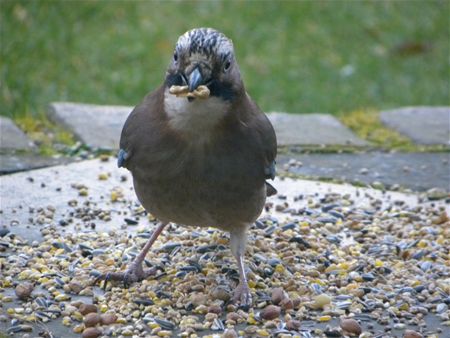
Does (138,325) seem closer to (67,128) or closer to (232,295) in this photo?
(232,295)

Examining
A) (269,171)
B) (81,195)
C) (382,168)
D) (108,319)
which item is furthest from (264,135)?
(382,168)

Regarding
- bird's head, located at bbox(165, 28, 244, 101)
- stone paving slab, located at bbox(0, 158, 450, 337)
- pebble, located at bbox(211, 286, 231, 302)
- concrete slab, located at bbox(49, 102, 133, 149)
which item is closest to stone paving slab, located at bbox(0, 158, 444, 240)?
stone paving slab, located at bbox(0, 158, 450, 337)

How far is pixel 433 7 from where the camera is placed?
997 cm

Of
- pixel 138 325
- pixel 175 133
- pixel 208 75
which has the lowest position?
pixel 138 325

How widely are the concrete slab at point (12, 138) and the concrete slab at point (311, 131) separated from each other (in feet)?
4.87

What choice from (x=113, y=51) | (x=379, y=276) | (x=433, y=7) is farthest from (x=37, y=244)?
(x=433, y=7)

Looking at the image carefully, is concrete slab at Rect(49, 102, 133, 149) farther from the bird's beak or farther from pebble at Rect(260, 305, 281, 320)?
the bird's beak

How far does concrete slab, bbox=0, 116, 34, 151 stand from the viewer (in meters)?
5.92

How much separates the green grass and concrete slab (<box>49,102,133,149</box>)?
854mm

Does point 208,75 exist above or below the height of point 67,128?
above

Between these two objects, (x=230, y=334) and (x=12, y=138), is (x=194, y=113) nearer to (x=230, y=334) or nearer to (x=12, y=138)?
(x=230, y=334)

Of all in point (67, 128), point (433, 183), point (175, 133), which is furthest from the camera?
point (67, 128)

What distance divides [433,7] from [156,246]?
19.7 ft

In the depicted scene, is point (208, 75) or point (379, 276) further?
point (379, 276)
